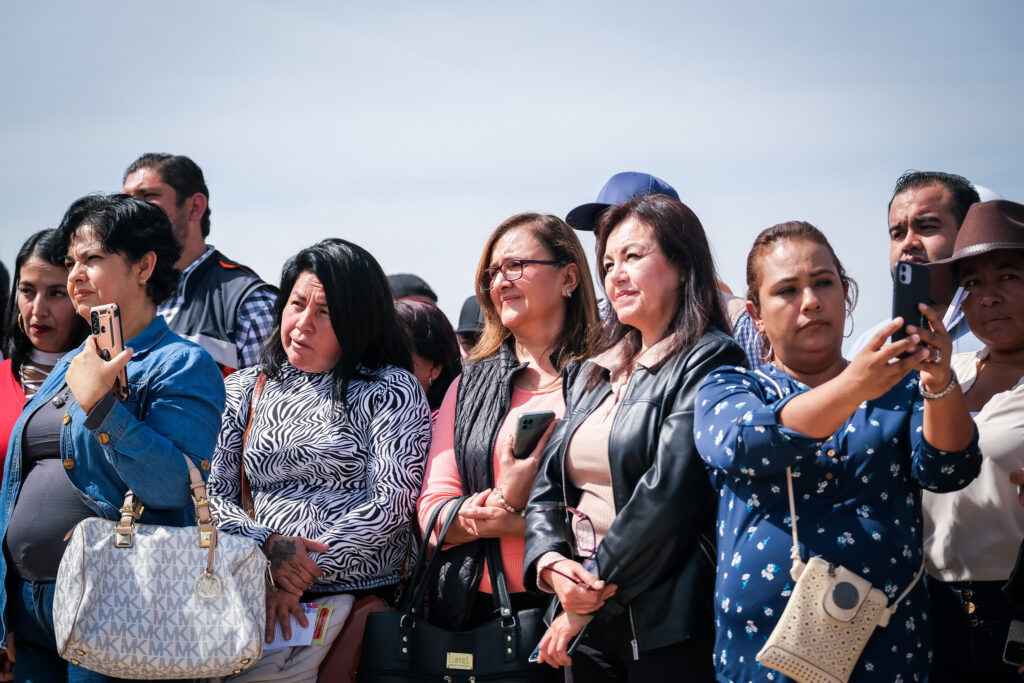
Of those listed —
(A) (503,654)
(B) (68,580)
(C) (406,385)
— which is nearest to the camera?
(B) (68,580)

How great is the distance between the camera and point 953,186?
493 centimetres

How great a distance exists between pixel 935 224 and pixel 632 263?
76.5 inches

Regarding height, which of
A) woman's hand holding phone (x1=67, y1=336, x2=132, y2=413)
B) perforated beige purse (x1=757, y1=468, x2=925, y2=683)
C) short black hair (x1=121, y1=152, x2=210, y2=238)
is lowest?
perforated beige purse (x1=757, y1=468, x2=925, y2=683)

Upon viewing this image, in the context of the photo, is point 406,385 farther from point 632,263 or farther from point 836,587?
point 836,587

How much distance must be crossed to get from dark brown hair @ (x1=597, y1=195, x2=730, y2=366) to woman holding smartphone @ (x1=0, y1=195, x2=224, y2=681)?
1.61 metres

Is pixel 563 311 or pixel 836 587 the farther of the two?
pixel 563 311

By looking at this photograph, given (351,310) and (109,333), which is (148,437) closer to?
(109,333)

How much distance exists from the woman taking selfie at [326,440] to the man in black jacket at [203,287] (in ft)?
2.71

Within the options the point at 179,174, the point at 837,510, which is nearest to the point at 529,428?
the point at 837,510

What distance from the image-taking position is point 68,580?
354 cm

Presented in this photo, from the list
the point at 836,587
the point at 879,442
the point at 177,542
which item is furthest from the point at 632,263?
the point at 177,542

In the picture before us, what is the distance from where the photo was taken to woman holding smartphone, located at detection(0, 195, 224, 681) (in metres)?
3.62

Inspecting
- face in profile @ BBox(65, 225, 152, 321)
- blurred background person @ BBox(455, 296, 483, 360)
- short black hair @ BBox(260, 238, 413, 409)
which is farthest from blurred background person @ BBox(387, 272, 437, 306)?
face in profile @ BBox(65, 225, 152, 321)

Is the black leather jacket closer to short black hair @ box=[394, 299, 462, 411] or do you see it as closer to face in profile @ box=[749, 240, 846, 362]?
face in profile @ box=[749, 240, 846, 362]
